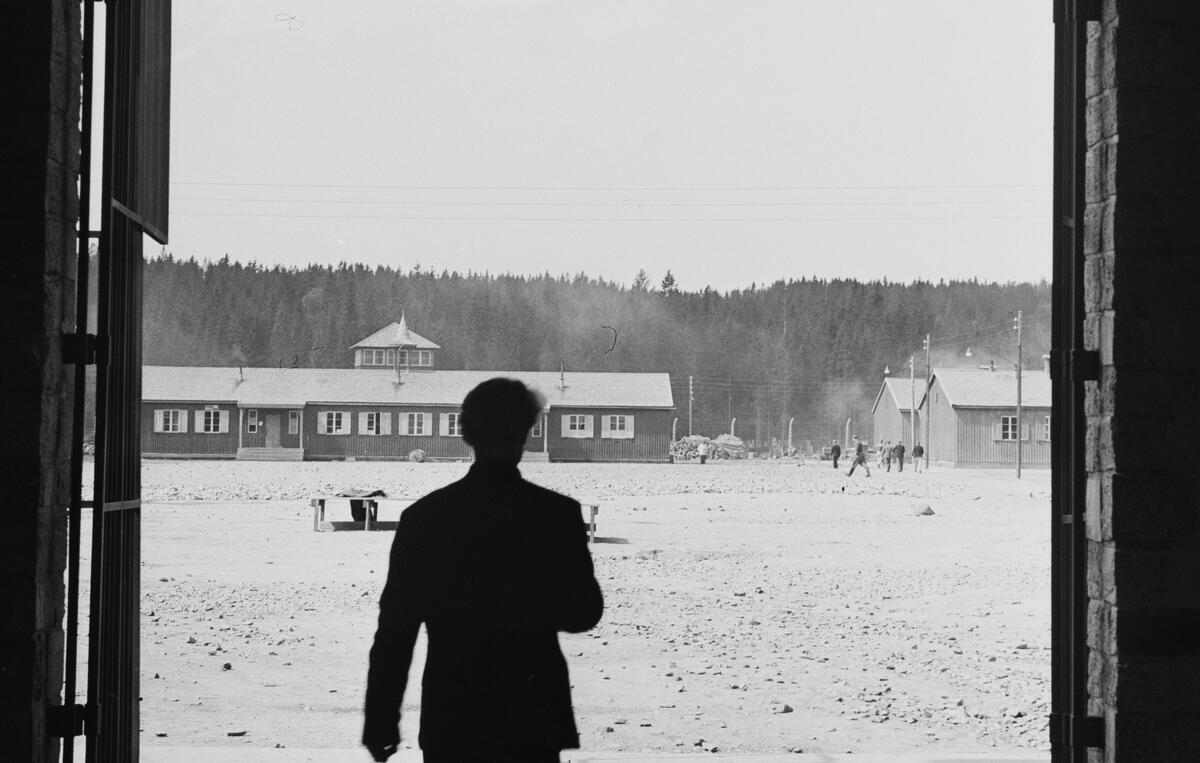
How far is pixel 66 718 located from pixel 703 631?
815cm

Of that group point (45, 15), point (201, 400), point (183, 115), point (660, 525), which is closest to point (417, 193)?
point (183, 115)

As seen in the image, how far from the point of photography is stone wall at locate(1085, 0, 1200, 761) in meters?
3.46

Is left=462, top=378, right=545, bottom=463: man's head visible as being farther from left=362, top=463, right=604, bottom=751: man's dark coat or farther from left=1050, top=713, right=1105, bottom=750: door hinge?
left=1050, top=713, right=1105, bottom=750: door hinge

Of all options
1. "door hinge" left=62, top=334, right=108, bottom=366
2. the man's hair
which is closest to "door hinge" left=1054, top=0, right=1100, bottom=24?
the man's hair

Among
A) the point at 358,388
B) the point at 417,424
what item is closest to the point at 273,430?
the point at 358,388

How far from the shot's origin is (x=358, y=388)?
4519cm

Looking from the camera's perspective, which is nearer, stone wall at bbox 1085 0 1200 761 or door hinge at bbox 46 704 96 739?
door hinge at bbox 46 704 96 739

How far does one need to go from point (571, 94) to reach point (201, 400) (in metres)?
56.9

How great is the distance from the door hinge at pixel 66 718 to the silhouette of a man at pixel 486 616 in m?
0.93

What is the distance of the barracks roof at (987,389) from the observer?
4588 cm

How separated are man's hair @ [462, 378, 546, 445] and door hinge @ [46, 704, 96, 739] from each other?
1.31 metres

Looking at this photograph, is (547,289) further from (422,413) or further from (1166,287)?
(1166,287)

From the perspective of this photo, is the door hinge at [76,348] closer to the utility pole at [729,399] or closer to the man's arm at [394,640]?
the man's arm at [394,640]

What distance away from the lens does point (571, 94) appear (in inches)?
3772
